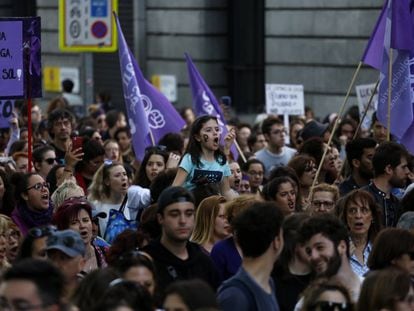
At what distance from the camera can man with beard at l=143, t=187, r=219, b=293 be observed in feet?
28.0

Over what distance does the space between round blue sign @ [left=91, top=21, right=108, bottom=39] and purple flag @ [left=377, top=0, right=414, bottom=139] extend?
7022mm

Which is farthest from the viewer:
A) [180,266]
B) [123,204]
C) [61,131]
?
[61,131]

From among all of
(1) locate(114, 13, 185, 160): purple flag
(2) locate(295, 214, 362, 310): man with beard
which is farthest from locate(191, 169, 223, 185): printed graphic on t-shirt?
(1) locate(114, 13, 185, 160): purple flag

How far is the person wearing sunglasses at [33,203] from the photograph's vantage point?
11.0 m

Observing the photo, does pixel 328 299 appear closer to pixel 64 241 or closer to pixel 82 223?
pixel 64 241

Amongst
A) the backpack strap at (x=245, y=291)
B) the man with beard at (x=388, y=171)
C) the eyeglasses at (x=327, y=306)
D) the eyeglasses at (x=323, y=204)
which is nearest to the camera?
the eyeglasses at (x=327, y=306)

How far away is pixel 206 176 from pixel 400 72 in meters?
2.40

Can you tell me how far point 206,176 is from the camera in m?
11.8

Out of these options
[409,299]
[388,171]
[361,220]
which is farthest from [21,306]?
[388,171]

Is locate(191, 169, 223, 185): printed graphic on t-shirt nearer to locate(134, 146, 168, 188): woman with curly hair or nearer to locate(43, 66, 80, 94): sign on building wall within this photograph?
locate(134, 146, 168, 188): woman with curly hair

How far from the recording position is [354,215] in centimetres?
995

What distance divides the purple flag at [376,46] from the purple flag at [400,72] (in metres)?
0.69

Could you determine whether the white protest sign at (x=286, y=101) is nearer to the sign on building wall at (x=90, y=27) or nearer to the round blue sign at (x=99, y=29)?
the sign on building wall at (x=90, y=27)

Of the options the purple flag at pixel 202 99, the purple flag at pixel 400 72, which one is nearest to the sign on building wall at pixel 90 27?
the purple flag at pixel 202 99
